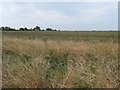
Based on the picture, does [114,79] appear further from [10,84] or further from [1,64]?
[1,64]

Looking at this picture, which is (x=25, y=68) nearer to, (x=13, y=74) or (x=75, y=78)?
(x=13, y=74)

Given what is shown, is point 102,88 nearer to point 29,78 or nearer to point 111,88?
point 111,88

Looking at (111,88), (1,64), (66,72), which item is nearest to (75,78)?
(66,72)

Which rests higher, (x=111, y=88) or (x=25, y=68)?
(x=25, y=68)

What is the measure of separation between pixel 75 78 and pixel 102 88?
1.84 feet

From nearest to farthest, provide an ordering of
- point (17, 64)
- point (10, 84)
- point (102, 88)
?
point (102, 88), point (10, 84), point (17, 64)

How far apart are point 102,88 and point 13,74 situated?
6.12 feet

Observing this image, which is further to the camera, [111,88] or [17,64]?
[17,64]

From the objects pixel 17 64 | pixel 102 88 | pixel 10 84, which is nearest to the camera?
pixel 102 88

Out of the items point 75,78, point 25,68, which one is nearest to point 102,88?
point 75,78

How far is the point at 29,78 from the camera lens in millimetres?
5074

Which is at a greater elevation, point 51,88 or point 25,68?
point 25,68

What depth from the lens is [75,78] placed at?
5.13m

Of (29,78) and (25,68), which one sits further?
(25,68)
